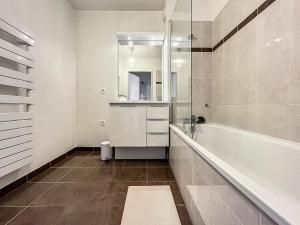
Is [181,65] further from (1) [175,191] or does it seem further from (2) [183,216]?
(2) [183,216]

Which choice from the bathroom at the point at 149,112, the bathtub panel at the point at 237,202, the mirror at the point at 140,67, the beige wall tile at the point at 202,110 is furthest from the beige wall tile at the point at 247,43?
the mirror at the point at 140,67

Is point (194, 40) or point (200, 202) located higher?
point (194, 40)

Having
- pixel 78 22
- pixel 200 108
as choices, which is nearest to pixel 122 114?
pixel 200 108

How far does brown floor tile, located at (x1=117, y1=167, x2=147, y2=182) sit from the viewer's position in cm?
185

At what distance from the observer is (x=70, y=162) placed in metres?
2.46

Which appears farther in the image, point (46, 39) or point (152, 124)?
point (152, 124)

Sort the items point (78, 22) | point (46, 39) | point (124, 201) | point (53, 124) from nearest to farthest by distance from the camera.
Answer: point (124, 201)
point (46, 39)
point (53, 124)
point (78, 22)

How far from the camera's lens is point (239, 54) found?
5.93 ft

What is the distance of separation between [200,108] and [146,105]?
28.1 inches

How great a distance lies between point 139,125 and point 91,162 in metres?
0.80

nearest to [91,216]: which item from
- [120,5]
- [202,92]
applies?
[202,92]

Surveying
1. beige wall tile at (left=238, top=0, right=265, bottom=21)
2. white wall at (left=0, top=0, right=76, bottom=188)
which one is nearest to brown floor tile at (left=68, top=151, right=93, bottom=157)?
white wall at (left=0, top=0, right=76, bottom=188)

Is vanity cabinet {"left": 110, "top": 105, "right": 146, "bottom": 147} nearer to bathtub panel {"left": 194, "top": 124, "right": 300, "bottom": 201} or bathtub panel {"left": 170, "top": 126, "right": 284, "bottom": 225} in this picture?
bathtub panel {"left": 194, "top": 124, "right": 300, "bottom": 201}

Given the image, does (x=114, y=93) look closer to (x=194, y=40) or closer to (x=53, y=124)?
(x=53, y=124)
